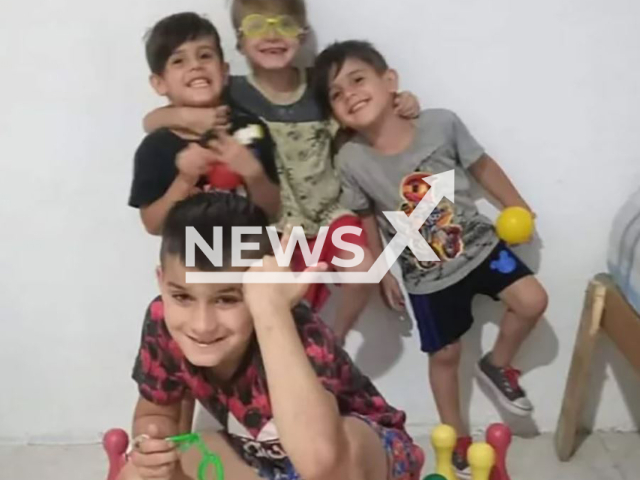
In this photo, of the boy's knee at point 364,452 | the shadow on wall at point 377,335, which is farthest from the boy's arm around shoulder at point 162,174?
the boy's knee at point 364,452

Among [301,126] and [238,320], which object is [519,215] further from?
[238,320]

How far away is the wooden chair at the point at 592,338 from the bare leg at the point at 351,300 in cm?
32

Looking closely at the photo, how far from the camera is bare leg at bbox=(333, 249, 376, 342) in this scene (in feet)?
4.80

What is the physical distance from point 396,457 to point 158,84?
0.59 metres

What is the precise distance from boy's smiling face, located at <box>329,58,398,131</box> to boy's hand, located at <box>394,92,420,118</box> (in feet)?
0.07

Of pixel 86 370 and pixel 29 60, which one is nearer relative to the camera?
pixel 29 60

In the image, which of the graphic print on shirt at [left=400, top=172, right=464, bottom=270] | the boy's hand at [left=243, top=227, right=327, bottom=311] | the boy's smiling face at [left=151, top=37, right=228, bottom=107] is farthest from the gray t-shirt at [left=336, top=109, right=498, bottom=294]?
the boy's hand at [left=243, top=227, right=327, bottom=311]

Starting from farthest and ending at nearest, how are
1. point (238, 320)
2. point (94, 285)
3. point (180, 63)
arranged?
point (94, 285) → point (180, 63) → point (238, 320)

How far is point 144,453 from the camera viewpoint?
1.10 m

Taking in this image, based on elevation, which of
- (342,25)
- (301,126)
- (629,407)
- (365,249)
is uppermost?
(342,25)

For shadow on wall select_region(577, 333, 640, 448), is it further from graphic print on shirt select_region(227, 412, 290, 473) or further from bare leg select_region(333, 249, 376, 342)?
graphic print on shirt select_region(227, 412, 290, 473)

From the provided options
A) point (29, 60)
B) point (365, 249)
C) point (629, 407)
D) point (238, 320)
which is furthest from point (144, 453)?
point (629, 407)

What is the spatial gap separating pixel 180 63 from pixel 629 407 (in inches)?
35.0

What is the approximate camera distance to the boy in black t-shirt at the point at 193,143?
53.3 inches
